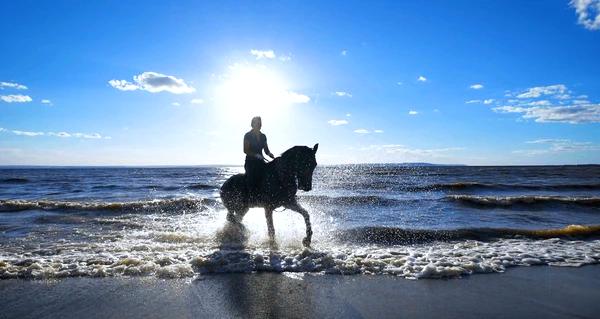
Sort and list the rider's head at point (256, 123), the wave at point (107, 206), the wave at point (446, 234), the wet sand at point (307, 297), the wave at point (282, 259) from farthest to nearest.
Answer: the wave at point (107, 206), the wave at point (446, 234), the rider's head at point (256, 123), the wave at point (282, 259), the wet sand at point (307, 297)

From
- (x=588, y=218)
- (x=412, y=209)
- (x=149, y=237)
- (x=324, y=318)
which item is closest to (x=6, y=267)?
(x=149, y=237)

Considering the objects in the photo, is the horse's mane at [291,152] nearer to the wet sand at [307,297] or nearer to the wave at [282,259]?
the wave at [282,259]

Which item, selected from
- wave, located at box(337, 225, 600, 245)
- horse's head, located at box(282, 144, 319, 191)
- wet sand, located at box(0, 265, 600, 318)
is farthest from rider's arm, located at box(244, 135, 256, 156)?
wave, located at box(337, 225, 600, 245)

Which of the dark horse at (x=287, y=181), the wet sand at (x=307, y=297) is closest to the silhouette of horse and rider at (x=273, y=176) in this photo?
the dark horse at (x=287, y=181)

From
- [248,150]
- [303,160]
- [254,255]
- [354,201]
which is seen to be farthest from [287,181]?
[354,201]

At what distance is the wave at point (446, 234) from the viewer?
35.4ft

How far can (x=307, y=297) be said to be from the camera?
579 centimetres

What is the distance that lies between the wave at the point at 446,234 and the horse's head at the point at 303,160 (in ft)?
9.63

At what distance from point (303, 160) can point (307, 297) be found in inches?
139

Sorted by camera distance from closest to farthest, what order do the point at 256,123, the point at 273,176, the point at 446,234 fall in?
the point at 273,176 → the point at 256,123 → the point at 446,234

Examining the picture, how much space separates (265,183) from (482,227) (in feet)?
24.7

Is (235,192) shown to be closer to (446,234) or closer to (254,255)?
(254,255)

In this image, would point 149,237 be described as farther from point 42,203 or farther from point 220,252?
point 42,203

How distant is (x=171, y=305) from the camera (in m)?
5.45
